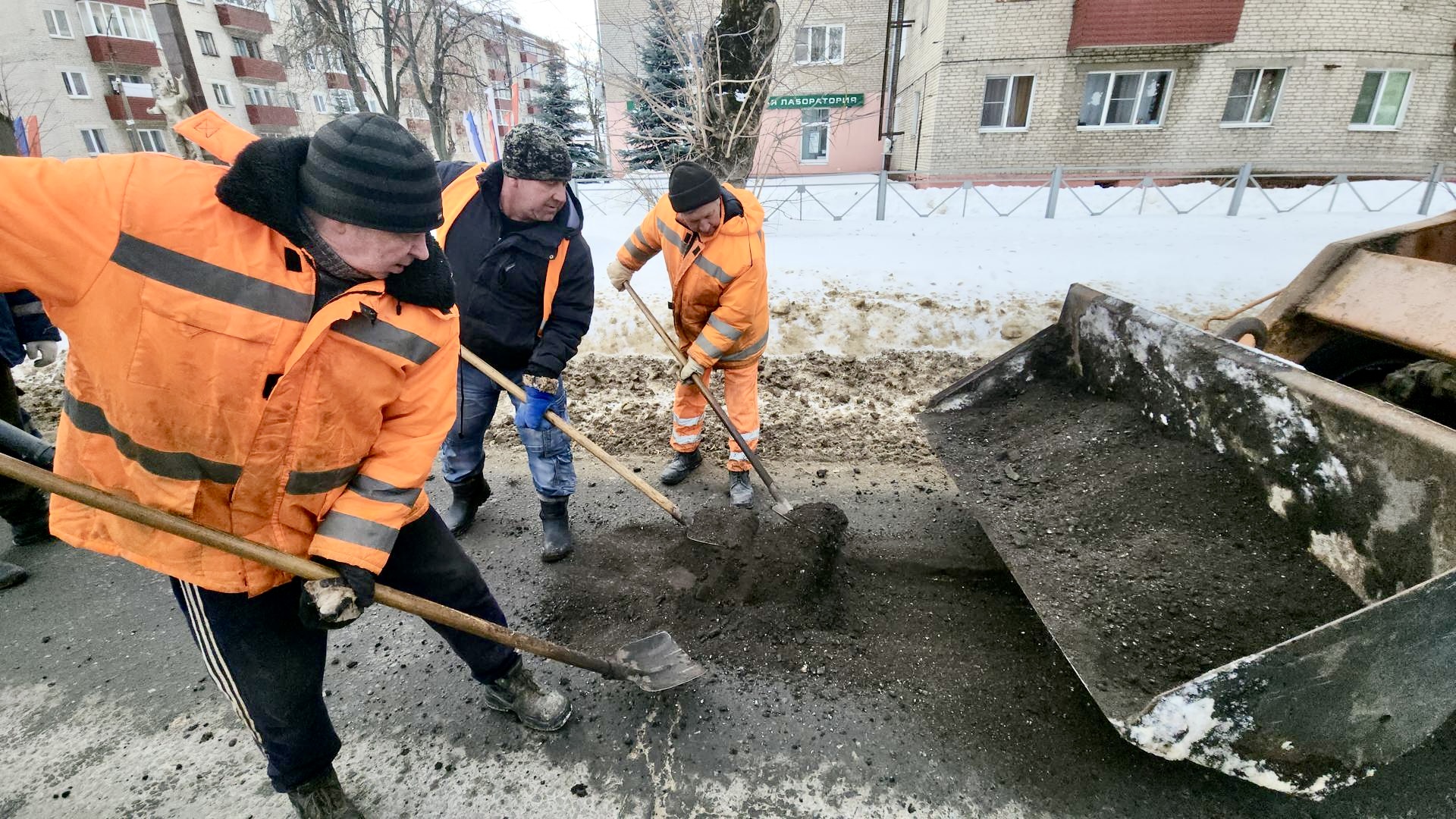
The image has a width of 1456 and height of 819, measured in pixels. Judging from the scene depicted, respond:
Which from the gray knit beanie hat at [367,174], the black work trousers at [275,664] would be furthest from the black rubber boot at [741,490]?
the gray knit beanie hat at [367,174]

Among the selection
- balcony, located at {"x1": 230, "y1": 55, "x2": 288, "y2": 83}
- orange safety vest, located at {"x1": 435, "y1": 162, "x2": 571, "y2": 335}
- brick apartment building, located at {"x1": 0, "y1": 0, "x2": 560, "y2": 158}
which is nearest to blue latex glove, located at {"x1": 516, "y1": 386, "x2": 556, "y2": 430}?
orange safety vest, located at {"x1": 435, "y1": 162, "x2": 571, "y2": 335}

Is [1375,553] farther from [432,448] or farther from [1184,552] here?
[432,448]

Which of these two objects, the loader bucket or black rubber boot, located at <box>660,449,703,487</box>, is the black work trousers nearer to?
black rubber boot, located at <box>660,449,703,487</box>

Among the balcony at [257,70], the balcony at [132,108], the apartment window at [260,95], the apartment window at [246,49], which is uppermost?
the apartment window at [246,49]

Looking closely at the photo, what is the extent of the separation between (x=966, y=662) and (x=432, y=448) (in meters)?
1.96

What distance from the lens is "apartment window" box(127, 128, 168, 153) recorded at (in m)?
23.2

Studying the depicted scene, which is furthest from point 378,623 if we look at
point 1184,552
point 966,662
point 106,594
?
point 1184,552

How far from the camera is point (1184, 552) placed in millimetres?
2225

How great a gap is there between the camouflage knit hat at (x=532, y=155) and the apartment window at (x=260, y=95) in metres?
32.4

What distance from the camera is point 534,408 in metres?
2.88

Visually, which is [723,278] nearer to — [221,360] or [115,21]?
[221,360]

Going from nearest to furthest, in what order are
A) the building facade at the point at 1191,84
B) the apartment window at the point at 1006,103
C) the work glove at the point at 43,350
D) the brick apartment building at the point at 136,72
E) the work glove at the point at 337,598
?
1. the work glove at the point at 337,598
2. the work glove at the point at 43,350
3. the building facade at the point at 1191,84
4. the apartment window at the point at 1006,103
5. the brick apartment building at the point at 136,72

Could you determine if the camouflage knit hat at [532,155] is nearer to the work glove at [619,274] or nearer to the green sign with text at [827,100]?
the work glove at [619,274]

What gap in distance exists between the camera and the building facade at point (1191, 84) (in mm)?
11469
